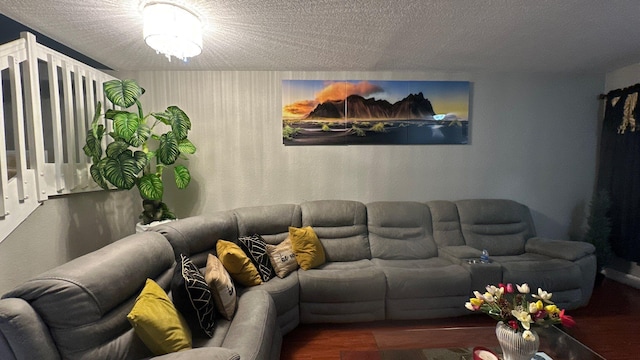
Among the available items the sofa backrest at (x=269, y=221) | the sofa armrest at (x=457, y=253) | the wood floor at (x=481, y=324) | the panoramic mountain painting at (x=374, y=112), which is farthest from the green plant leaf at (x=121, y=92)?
the sofa armrest at (x=457, y=253)

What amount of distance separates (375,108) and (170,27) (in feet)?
7.06

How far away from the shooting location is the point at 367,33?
2.11 m

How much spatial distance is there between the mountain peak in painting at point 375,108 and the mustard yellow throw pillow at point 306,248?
1.31 metres

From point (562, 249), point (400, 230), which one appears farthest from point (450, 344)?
point (562, 249)

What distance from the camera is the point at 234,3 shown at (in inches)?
64.9

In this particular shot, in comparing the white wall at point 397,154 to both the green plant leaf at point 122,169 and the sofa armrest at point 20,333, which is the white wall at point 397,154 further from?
the sofa armrest at point 20,333

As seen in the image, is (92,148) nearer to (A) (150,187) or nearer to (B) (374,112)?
(A) (150,187)

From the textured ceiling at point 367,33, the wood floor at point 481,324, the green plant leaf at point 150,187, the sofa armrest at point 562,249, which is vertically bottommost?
the wood floor at point 481,324

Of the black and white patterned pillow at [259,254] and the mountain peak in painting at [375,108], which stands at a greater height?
the mountain peak in painting at [375,108]

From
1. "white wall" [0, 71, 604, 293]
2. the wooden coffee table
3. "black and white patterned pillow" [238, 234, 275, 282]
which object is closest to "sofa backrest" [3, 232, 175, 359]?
"black and white patterned pillow" [238, 234, 275, 282]

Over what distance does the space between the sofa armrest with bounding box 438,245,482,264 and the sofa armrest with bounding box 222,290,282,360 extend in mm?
1777

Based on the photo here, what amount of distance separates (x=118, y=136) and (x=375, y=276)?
2446 mm

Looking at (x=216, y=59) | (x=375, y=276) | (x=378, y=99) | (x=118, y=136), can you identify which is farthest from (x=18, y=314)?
(x=378, y=99)

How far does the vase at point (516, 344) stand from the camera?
1267mm
